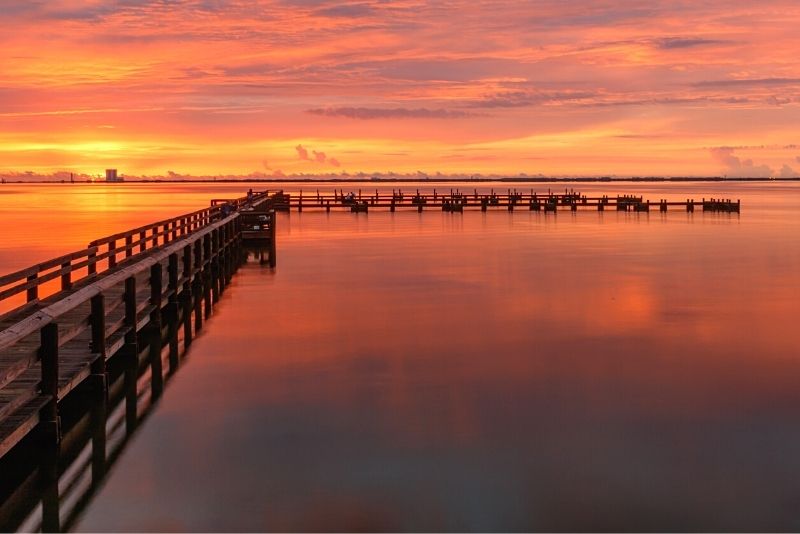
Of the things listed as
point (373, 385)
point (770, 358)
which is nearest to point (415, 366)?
point (373, 385)

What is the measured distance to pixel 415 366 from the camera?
58.1 ft

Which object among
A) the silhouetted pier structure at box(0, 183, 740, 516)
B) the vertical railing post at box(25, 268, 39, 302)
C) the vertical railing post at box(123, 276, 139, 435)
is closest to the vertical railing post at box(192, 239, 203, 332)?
the silhouetted pier structure at box(0, 183, 740, 516)

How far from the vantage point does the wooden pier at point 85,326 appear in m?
10.9

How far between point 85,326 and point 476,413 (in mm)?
5884

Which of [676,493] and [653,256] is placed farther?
[653,256]

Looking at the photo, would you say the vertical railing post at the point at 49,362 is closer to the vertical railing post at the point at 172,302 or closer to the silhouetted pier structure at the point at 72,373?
the silhouetted pier structure at the point at 72,373

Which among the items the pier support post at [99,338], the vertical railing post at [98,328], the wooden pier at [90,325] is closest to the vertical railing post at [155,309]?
the wooden pier at [90,325]

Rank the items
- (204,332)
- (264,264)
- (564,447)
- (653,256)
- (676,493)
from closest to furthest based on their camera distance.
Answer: (676,493) < (564,447) < (204,332) < (264,264) < (653,256)

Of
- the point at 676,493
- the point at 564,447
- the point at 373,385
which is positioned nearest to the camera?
the point at 676,493

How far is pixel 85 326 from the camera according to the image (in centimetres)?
1381

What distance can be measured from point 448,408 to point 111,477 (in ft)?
17.2

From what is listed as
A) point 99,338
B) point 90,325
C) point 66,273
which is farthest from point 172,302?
point 99,338

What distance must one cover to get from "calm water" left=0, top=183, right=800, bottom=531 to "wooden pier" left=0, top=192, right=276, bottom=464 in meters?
1.04

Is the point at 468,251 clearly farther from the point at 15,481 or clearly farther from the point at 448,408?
the point at 15,481
